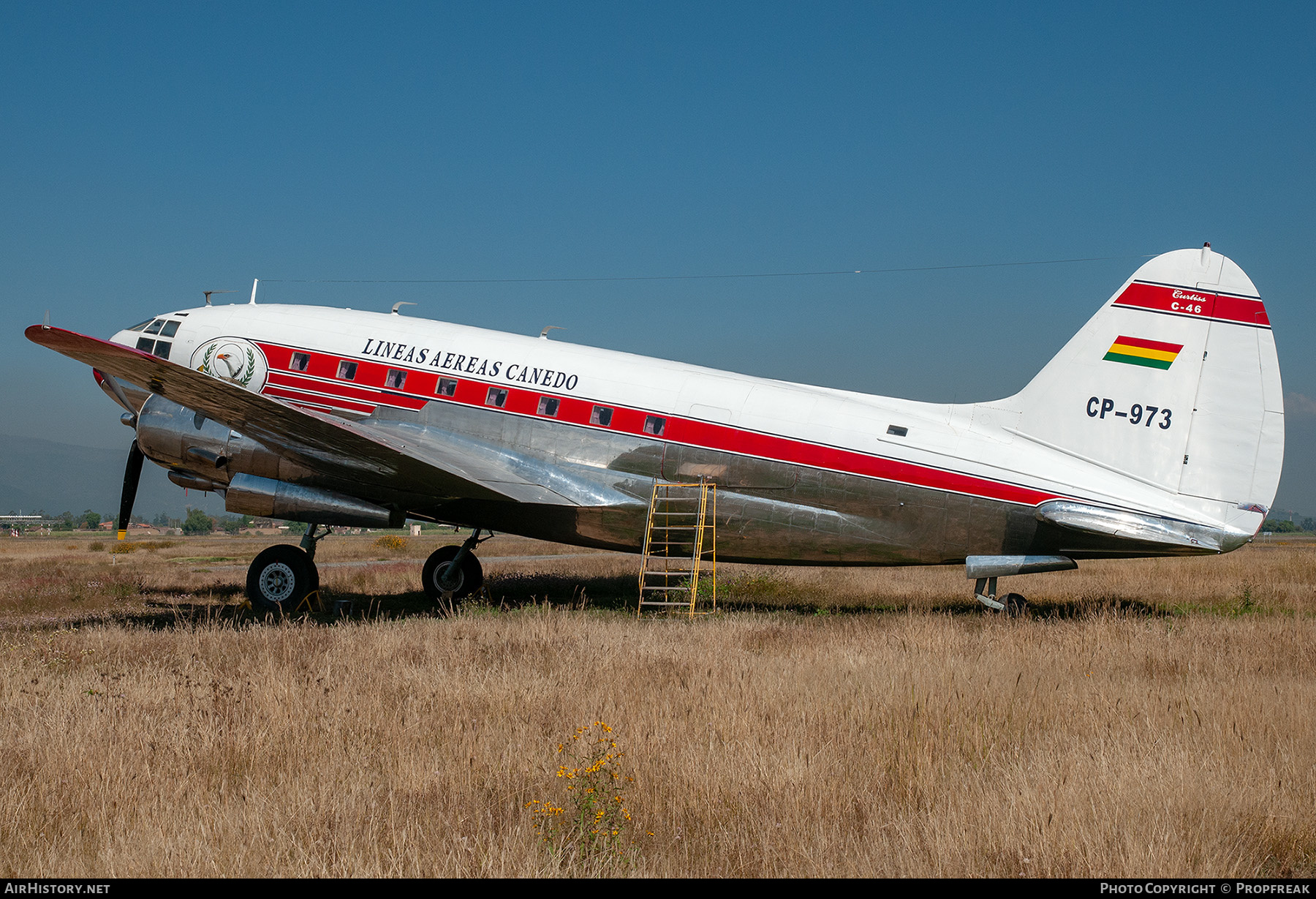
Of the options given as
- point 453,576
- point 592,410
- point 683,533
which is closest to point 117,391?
point 453,576

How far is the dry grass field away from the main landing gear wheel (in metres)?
1.63

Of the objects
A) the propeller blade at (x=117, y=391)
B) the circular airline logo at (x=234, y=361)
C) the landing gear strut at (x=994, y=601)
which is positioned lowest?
the landing gear strut at (x=994, y=601)

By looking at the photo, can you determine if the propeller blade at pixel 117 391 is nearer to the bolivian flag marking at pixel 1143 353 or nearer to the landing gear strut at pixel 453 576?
the landing gear strut at pixel 453 576

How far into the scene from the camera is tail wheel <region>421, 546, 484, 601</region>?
1658 cm

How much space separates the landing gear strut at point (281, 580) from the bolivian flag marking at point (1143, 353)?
43.3 ft

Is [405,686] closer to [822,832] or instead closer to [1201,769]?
[822,832]

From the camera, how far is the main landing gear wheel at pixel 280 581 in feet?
44.5

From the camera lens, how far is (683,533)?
45.7 feet

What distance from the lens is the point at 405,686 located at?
25.9ft

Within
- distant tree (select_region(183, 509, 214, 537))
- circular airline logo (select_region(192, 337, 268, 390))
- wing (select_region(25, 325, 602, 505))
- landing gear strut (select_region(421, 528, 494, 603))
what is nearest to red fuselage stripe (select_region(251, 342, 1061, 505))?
circular airline logo (select_region(192, 337, 268, 390))

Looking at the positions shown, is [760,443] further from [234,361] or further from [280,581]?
[234,361]

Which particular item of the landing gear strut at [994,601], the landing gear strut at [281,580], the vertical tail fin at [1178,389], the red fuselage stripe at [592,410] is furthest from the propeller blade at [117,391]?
the vertical tail fin at [1178,389]

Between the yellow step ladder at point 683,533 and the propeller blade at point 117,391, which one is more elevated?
the propeller blade at point 117,391

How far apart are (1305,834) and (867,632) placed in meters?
6.84
